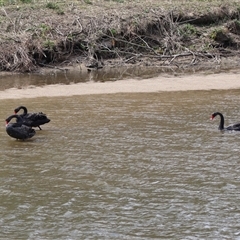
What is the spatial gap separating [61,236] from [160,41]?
64.3ft

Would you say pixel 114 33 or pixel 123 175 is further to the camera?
pixel 114 33

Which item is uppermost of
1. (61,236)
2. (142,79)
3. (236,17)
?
(236,17)

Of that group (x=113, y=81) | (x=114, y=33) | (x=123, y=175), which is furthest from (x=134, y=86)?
(x=123, y=175)

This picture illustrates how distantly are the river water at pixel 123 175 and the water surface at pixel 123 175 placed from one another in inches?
0.6

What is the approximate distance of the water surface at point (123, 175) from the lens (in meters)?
8.90

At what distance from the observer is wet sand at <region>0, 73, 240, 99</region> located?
66.1ft

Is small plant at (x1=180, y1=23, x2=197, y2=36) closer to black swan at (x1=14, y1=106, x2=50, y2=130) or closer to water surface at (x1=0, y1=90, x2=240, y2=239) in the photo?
water surface at (x1=0, y1=90, x2=240, y2=239)

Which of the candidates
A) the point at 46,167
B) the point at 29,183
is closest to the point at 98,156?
the point at 46,167

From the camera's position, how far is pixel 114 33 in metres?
26.8

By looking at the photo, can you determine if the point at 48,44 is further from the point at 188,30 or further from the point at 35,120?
the point at 35,120

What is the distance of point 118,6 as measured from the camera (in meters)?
29.3

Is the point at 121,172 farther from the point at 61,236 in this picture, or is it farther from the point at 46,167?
the point at 61,236

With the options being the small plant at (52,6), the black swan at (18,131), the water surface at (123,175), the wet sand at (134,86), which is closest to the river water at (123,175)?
the water surface at (123,175)

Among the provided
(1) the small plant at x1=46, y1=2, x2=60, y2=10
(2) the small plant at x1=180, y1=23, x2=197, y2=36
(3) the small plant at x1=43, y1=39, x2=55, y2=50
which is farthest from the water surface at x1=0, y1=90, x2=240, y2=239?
(1) the small plant at x1=46, y1=2, x2=60, y2=10
